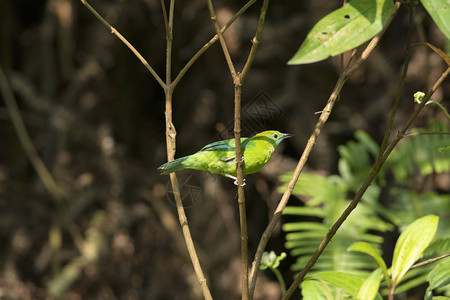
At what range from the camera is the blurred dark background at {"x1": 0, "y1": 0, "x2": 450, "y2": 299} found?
2840 millimetres

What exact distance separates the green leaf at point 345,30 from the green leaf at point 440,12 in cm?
7

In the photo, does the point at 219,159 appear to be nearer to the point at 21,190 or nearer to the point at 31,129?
the point at 21,190

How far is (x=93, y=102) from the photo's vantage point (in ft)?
9.94

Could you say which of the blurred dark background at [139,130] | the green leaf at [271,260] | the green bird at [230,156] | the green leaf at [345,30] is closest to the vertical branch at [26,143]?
the blurred dark background at [139,130]

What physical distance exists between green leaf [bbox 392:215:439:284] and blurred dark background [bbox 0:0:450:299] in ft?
6.32

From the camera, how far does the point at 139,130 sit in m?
3.11

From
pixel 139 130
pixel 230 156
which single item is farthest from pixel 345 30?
pixel 139 130

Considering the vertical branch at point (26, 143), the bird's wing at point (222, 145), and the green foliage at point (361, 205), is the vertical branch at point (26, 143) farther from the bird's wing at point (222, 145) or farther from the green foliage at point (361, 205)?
the bird's wing at point (222, 145)

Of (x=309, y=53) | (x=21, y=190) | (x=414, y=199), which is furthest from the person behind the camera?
(x=21, y=190)

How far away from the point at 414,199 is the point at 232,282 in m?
1.13

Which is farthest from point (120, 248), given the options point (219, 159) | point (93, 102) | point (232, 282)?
point (219, 159)

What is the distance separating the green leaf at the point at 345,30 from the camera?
25.4 inches

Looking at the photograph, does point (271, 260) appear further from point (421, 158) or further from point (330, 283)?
point (421, 158)

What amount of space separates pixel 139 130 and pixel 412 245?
2.47 metres
